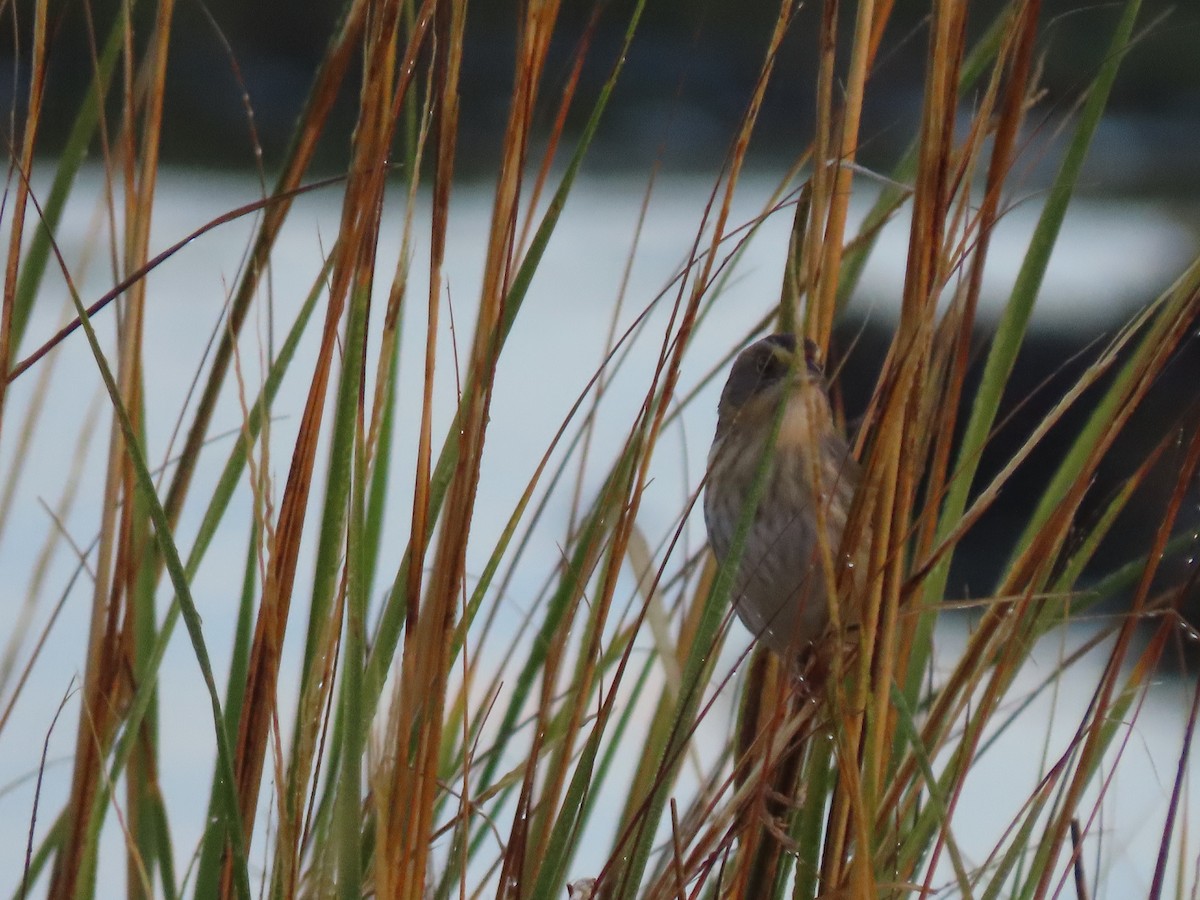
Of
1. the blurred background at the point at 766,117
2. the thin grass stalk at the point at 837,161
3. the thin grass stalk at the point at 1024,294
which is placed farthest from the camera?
the blurred background at the point at 766,117

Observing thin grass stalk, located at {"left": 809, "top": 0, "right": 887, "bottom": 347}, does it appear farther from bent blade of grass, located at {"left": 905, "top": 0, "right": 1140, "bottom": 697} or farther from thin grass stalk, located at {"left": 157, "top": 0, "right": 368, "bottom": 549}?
thin grass stalk, located at {"left": 157, "top": 0, "right": 368, "bottom": 549}

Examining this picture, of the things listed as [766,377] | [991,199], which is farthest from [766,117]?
[991,199]

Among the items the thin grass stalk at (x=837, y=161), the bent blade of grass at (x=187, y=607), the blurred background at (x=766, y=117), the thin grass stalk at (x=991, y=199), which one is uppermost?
the blurred background at (x=766, y=117)

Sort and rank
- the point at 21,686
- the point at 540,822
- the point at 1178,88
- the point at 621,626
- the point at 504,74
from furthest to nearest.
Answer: the point at 1178,88
the point at 504,74
the point at 621,626
the point at 21,686
the point at 540,822

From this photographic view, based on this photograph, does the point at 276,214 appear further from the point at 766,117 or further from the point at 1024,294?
the point at 766,117

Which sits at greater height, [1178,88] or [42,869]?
[1178,88]

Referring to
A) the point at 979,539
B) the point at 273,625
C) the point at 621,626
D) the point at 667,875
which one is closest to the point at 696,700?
the point at 667,875

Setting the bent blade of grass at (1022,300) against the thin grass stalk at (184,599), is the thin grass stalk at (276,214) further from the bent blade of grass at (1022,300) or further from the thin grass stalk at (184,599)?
the bent blade of grass at (1022,300)

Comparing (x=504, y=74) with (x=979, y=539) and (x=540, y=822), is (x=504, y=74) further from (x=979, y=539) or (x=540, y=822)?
(x=540, y=822)

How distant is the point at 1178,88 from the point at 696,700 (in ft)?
20.0

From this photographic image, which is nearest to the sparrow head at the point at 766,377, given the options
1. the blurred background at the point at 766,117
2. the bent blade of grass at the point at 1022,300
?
the bent blade of grass at the point at 1022,300

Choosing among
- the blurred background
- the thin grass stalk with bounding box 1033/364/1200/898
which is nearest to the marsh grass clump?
the thin grass stalk with bounding box 1033/364/1200/898

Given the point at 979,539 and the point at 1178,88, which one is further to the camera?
the point at 1178,88

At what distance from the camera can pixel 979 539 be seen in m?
5.24
